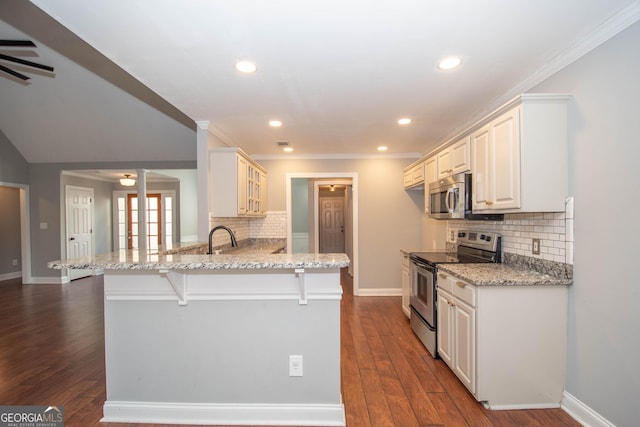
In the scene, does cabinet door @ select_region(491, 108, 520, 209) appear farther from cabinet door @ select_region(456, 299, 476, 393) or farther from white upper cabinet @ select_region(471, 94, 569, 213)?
cabinet door @ select_region(456, 299, 476, 393)

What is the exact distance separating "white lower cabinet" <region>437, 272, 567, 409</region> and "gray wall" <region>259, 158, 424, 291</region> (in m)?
2.91

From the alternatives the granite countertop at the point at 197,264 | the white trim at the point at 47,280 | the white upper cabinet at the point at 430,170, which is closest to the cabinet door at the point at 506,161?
the white upper cabinet at the point at 430,170

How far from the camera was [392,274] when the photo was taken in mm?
4961

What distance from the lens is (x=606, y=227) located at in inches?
68.8

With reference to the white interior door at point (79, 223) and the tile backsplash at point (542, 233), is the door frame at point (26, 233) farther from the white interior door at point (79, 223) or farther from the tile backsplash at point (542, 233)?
the tile backsplash at point (542, 233)

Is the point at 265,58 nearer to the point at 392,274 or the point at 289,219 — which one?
the point at 289,219

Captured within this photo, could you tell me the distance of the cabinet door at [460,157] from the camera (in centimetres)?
270

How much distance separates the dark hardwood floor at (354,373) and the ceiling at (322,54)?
2376 mm

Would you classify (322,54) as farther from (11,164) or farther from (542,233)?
(11,164)

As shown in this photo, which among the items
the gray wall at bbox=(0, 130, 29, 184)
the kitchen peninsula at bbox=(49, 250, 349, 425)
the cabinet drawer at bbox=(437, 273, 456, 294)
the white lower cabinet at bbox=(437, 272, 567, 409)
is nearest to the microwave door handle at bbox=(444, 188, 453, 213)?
the cabinet drawer at bbox=(437, 273, 456, 294)

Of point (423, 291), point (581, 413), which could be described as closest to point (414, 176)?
point (423, 291)

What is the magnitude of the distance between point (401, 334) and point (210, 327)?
2.23 meters

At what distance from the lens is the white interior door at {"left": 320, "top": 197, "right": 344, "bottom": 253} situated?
8898 millimetres

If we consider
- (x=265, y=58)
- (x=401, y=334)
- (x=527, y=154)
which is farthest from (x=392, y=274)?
(x=265, y=58)
